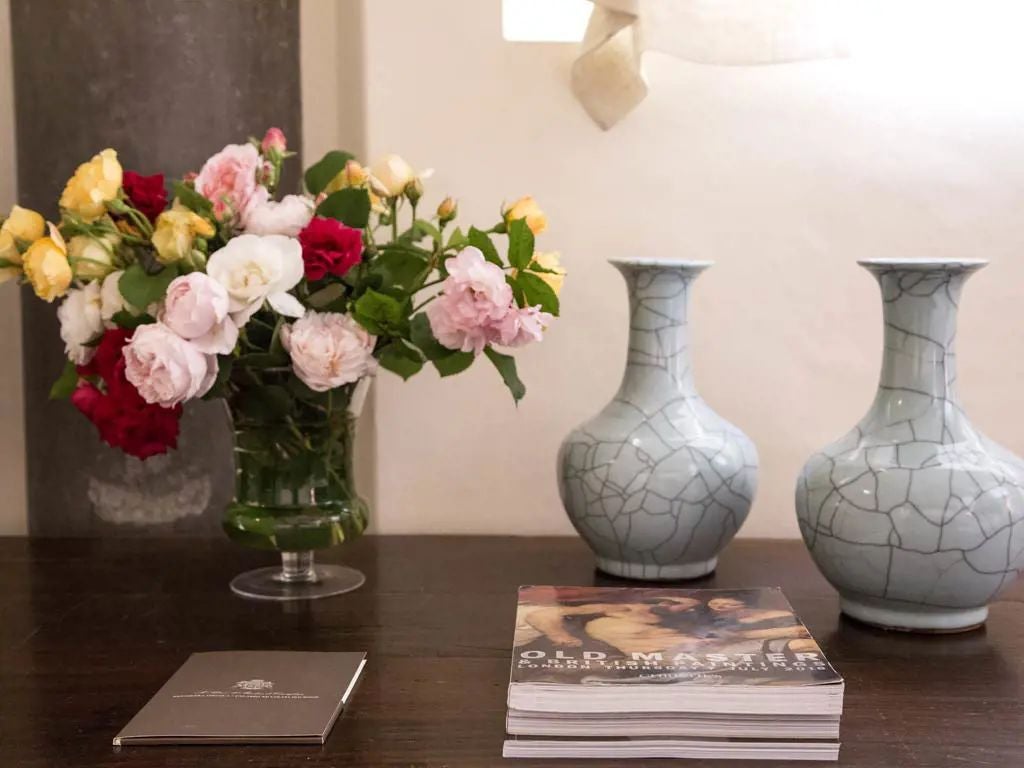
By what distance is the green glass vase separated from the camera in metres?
1.09

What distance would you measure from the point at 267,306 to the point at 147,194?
0.51 feet

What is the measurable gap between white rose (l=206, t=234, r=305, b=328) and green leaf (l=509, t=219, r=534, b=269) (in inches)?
7.5

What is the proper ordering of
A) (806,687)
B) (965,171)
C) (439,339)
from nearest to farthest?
(806,687) → (439,339) → (965,171)

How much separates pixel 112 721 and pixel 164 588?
0.35 metres

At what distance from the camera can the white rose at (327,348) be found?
982mm

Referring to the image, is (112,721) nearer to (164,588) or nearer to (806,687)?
(164,588)

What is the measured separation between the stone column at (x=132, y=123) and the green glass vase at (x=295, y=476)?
32 cm

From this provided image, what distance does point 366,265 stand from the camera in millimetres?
1064

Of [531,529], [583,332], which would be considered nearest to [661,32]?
[583,332]

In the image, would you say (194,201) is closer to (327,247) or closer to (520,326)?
(327,247)

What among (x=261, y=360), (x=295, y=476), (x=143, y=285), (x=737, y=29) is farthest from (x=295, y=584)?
(x=737, y=29)

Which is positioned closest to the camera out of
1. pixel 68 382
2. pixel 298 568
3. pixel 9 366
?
pixel 68 382

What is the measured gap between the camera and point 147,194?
40.7 inches

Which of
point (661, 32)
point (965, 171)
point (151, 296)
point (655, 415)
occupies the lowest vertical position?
point (655, 415)
